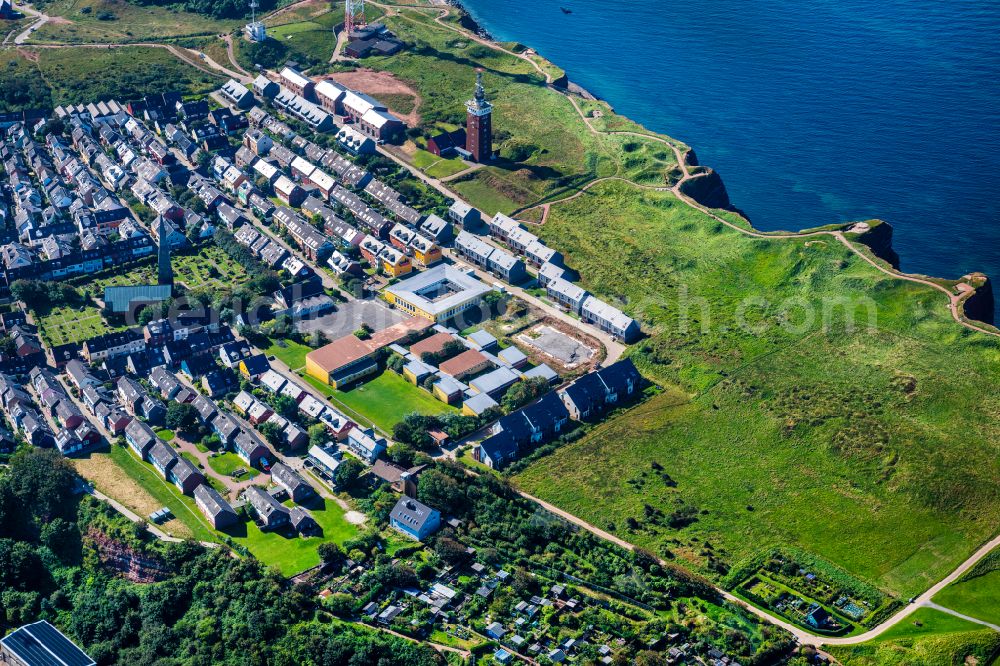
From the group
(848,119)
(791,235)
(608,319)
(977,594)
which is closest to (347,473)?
(608,319)

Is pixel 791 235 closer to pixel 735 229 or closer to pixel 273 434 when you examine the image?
pixel 735 229

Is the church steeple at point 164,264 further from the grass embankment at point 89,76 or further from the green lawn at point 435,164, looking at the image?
the grass embankment at point 89,76

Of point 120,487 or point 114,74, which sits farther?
point 114,74

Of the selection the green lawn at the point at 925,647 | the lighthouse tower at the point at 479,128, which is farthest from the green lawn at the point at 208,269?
the green lawn at the point at 925,647

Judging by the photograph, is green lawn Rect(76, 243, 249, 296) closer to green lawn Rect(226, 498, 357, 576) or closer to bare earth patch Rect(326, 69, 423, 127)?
green lawn Rect(226, 498, 357, 576)

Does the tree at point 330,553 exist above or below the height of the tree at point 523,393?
below

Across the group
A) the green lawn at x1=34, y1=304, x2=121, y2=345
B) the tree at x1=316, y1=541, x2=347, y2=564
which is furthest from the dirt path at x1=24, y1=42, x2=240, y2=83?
the tree at x1=316, y1=541, x2=347, y2=564
